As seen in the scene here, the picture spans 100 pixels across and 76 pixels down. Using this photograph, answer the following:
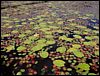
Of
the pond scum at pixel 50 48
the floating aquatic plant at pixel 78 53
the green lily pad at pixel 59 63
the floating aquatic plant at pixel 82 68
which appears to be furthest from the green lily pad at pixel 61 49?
the floating aquatic plant at pixel 82 68

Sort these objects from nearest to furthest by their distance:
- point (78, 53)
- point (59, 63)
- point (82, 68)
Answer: point (82, 68)
point (59, 63)
point (78, 53)

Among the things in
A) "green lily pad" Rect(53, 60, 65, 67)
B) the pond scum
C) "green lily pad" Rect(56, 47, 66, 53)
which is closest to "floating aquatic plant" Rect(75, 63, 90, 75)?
the pond scum

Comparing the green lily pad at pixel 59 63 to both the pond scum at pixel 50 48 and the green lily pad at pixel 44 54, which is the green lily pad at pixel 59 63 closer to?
the pond scum at pixel 50 48

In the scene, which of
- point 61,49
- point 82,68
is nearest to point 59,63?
point 82,68

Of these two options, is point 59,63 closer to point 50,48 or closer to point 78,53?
point 78,53

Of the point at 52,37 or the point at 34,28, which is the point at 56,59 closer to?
the point at 52,37

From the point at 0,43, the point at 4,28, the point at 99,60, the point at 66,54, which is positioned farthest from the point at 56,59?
the point at 4,28

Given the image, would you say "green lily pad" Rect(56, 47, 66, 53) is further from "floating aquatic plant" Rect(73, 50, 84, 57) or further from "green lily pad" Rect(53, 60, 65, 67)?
"green lily pad" Rect(53, 60, 65, 67)

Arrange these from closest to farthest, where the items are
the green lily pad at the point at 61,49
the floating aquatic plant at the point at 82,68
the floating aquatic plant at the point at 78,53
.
Result: the floating aquatic plant at the point at 82,68 < the floating aquatic plant at the point at 78,53 < the green lily pad at the point at 61,49

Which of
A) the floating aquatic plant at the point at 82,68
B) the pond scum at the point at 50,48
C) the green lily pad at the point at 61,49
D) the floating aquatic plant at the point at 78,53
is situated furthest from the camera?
the green lily pad at the point at 61,49
